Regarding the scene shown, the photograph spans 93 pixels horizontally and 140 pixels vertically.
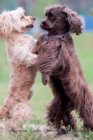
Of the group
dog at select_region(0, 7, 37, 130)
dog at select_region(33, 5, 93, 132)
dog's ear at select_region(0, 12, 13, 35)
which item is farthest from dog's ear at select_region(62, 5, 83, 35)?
dog's ear at select_region(0, 12, 13, 35)

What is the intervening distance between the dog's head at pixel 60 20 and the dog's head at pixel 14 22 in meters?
0.49

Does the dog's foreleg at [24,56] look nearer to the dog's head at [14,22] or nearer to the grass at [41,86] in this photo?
the dog's head at [14,22]

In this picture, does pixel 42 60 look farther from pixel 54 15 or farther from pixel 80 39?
pixel 80 39

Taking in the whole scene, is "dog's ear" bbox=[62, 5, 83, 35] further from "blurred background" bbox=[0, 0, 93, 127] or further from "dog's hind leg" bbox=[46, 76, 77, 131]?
"blurred background" bbox=[0, 0, 93, 127]

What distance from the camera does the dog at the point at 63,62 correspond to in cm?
774

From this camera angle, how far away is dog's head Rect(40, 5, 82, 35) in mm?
7863

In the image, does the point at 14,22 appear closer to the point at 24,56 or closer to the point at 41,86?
the point at 24,56

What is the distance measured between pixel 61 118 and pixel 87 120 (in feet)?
1.66

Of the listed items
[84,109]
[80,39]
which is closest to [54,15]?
[84,109]

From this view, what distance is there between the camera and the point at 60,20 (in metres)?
7.91

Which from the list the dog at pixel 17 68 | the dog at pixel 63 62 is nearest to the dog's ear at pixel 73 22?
the dog at pixel 63 62

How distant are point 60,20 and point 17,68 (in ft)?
3.44

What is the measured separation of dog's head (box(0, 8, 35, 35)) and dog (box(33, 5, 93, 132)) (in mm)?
459

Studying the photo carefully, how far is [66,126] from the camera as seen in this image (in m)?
8.48
